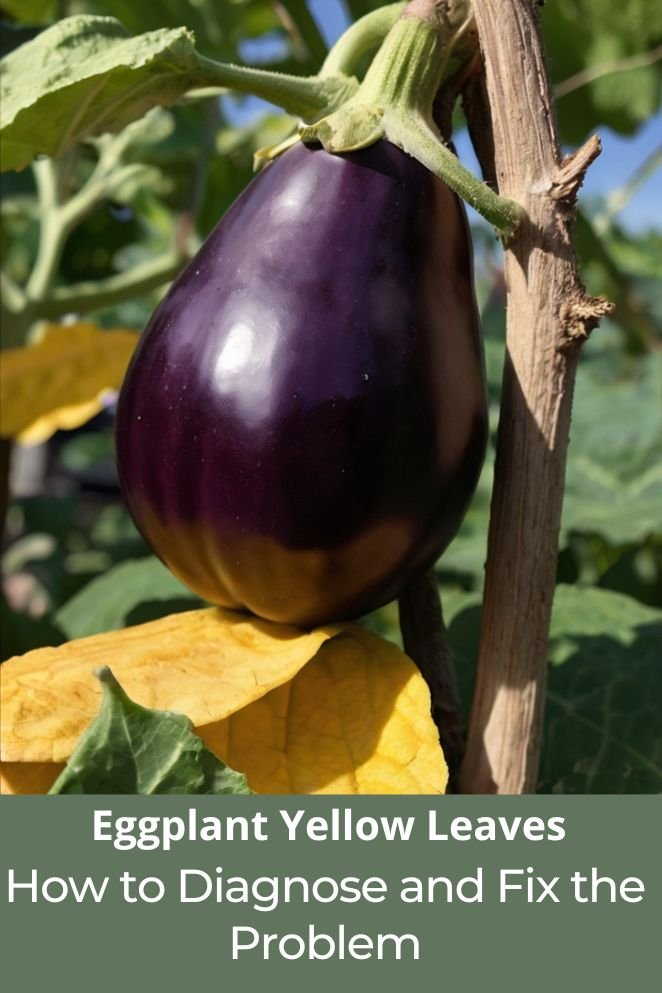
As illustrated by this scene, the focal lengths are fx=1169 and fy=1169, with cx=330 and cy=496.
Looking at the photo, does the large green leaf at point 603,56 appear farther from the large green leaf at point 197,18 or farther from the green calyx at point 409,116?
the green calyx at point 409,116

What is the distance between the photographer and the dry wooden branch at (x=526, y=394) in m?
0.40

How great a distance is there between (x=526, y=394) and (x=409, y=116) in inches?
4.2

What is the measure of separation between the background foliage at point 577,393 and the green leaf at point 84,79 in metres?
0.11

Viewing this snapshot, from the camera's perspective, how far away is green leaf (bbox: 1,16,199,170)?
0.41m

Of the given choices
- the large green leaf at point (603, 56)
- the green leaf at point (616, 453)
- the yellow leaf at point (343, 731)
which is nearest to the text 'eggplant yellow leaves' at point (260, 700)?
the yellow leaf at point (343, 731)

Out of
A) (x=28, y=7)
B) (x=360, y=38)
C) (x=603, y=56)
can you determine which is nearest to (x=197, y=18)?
(x=28, y=7)

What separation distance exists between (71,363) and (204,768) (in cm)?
47

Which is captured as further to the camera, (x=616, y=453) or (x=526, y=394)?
(x=616, y=453)

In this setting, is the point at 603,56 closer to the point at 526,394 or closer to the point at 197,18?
the point at 197,18

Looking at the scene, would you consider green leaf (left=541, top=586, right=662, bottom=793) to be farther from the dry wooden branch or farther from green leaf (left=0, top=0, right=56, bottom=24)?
green leaf (left=0, top=0, right=56, bottom=24)

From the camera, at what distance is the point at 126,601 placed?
84cm

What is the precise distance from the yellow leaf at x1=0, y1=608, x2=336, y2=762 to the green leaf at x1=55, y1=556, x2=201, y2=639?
0.34m

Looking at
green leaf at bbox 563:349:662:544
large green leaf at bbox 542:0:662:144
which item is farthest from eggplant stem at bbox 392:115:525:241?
large green leaf at bbox 542:0:662:144
